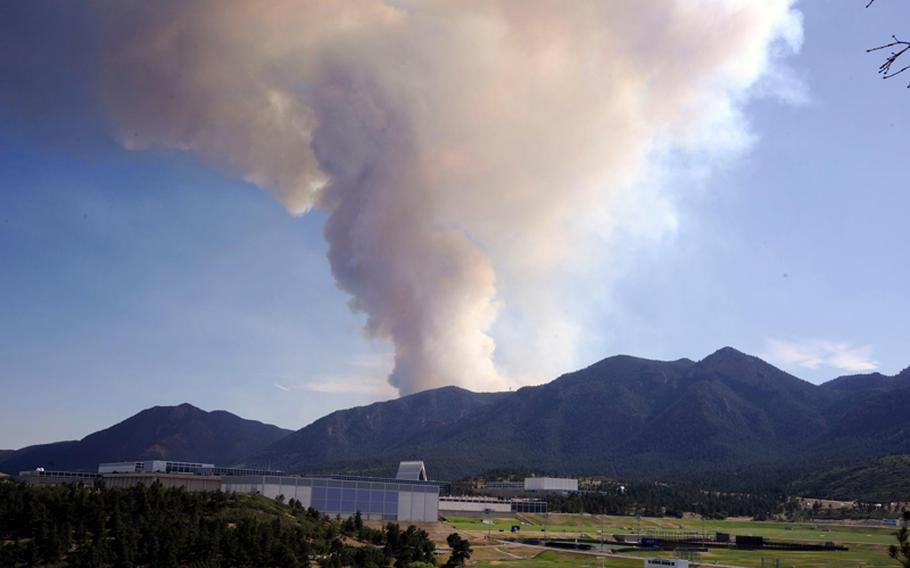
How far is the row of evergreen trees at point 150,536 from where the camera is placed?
81.3 metres

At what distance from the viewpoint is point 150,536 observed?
87062 mm

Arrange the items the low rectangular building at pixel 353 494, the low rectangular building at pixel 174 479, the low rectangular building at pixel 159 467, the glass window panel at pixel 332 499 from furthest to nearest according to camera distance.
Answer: the low rectangular building at pixel 159 467 → the low rectangular building at pixel 174 479 → the glass window panel at pixel 332 499 → the low rectangular building at pixel 353 494

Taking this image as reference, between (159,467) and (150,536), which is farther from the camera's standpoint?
(159,467)

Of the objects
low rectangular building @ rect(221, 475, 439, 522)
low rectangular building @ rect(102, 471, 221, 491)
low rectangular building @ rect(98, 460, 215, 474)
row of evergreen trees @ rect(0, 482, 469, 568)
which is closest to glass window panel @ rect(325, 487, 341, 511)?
low rectangular building @ rect(221, 475, 439, 522)

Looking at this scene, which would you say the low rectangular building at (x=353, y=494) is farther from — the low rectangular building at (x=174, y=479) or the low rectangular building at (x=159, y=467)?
the low rectangular building at (x=159, y=467)

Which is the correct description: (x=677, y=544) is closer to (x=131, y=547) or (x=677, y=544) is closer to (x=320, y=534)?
(x=320, y=534)

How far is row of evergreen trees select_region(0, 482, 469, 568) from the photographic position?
8131cm

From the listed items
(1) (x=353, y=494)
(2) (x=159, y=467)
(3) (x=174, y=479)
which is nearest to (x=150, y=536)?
(1) (x=353, y=494)

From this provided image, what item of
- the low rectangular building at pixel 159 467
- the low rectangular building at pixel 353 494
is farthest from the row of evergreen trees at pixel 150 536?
the low rectangular building at pixel 159 467

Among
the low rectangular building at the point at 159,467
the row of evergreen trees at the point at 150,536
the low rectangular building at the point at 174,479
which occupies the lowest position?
the row of evergreen trees at the point at 150,536

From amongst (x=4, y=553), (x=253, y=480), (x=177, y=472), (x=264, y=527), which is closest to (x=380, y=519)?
(x=253, y=480)

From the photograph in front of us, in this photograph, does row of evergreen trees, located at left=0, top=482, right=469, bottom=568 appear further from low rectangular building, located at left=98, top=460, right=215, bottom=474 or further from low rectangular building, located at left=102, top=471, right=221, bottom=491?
low rectangular building, located at left=98, top=460, right=215, bottom=474

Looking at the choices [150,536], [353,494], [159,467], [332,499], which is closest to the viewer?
[150,536]

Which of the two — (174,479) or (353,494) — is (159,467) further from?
(353,494)
